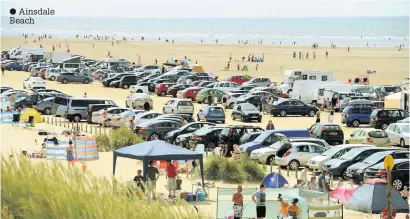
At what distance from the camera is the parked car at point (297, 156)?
2891cm

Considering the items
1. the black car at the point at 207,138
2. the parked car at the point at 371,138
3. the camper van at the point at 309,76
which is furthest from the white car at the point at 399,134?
the camper van at the point at 309,76

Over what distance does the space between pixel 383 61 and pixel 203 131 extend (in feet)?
211

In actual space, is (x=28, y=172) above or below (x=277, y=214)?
above

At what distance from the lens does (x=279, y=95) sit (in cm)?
5297

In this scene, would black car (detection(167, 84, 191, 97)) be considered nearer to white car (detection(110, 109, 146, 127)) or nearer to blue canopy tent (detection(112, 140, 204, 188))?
white car (detection(110, 109, 146, 127))

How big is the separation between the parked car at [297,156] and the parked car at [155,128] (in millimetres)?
7637

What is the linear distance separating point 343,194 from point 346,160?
505cm

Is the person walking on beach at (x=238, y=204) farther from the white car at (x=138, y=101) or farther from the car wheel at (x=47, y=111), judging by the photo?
the car wheel at (x=47, y=111)

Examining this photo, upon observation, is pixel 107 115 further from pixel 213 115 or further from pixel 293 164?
pixel 293 164

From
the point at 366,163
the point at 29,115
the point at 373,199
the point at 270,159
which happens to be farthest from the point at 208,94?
the point at 373,199

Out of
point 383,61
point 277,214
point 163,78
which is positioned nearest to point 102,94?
point 163,78

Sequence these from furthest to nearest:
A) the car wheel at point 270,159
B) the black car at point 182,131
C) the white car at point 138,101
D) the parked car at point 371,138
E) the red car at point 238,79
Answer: the red car at point 238,79
the white car at point 138,101
the black car at point 182,131
the parked car at point 371,138
the car wheel at point 270,159

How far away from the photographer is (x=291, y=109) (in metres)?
45.8

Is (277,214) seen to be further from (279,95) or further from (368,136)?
(279,95)
